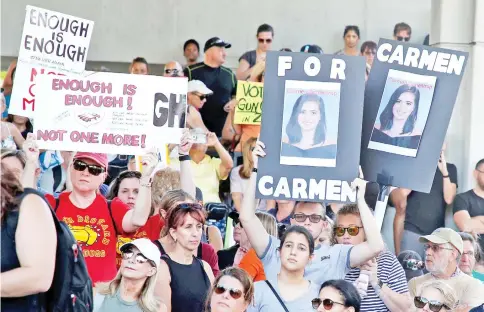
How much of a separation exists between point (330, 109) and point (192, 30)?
6.38m

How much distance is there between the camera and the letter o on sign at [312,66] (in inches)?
309

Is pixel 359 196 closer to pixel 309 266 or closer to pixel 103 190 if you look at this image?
pixel 309 266

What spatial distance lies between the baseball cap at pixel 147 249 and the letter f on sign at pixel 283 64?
146 cm

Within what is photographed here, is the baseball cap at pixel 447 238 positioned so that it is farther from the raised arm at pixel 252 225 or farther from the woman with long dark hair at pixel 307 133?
the raised arm at pixel 252 225

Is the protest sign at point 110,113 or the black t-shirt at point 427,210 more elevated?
the protest sign at point 110,113

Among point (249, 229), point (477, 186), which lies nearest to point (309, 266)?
point (249, 229)

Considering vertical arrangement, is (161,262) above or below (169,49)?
below

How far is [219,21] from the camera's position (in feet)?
46.3

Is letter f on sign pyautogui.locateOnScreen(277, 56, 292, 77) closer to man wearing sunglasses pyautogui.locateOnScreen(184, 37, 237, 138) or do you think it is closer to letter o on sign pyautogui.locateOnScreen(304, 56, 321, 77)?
letter o on sign pyautogui.locateOnScreen(304, 56, 321, 77)

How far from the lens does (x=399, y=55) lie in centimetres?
819

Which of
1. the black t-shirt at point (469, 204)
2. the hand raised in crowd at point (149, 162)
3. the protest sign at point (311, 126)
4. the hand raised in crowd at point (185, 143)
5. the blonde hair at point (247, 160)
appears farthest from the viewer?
the black t-shirt at point (469, 204)

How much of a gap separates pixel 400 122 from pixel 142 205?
1818 millimetres

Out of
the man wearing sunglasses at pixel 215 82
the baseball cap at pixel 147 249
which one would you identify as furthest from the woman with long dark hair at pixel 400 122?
the man wearing sunglasses at pixel 215 82

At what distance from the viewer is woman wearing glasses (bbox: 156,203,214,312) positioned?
23.6 ft
